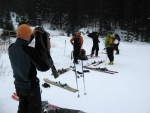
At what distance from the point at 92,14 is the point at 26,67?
43.5 meters

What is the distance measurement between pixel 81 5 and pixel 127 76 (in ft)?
135

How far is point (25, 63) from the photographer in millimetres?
3529

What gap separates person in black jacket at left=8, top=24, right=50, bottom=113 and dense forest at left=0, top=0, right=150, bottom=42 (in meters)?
31.2

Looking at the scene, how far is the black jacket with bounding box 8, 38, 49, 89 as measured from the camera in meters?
3.46

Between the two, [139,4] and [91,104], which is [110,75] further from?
[139,4]

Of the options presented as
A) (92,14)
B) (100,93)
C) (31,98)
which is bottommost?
(100,93)

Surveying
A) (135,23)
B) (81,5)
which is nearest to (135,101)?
(135,23)

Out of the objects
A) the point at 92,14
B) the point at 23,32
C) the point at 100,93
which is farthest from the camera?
the point at 92,14

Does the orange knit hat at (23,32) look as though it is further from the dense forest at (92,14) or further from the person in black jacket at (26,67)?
the dense forest at (92,14)

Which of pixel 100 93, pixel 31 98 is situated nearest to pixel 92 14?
pixel 100 93

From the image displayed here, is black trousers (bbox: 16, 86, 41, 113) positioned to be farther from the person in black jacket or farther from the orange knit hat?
the orange knit hat

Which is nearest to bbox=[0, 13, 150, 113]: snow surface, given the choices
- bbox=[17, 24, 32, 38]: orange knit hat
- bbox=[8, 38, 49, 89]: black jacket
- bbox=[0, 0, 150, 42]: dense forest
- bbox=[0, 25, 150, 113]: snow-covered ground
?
bbox=[0, 25, 150, 113]: snow-covered ground

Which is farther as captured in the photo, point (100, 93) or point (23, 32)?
point (100, 93)

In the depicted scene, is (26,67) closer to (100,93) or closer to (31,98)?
(31,98)
